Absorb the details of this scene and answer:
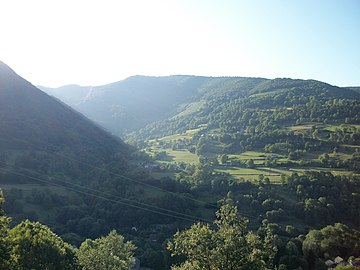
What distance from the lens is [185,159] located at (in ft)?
419

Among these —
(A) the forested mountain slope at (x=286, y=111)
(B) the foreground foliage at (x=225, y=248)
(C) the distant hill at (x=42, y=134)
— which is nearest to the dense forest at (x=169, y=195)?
(B) the foreground foliage at (x=225, y=248)

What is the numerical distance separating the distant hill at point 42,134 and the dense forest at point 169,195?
13.2 inches

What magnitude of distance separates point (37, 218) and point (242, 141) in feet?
282

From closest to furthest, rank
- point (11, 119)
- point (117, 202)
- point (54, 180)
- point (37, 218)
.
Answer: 1. point (37, 218)
2. point (117, 202)
3. point (54, 180)
4. point (11, 119)

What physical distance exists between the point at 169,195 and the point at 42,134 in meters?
42.9

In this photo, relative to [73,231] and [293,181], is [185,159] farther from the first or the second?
[73,231]

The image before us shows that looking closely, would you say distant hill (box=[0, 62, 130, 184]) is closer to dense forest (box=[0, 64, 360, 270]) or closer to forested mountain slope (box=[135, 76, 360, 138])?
dense forest (box=[0, 64, 360, 270])

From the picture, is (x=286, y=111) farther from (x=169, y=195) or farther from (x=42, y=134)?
(x=42, y=134)

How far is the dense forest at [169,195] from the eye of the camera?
2445 centimetres

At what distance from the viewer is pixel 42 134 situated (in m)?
95.4

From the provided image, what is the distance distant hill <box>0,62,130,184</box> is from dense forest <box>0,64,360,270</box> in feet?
1.10

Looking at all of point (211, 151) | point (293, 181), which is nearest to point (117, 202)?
point (293, 181)

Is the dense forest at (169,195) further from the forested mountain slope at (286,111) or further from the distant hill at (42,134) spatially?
the forested mountain slope at (286,111)

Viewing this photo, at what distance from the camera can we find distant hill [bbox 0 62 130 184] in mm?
82750
